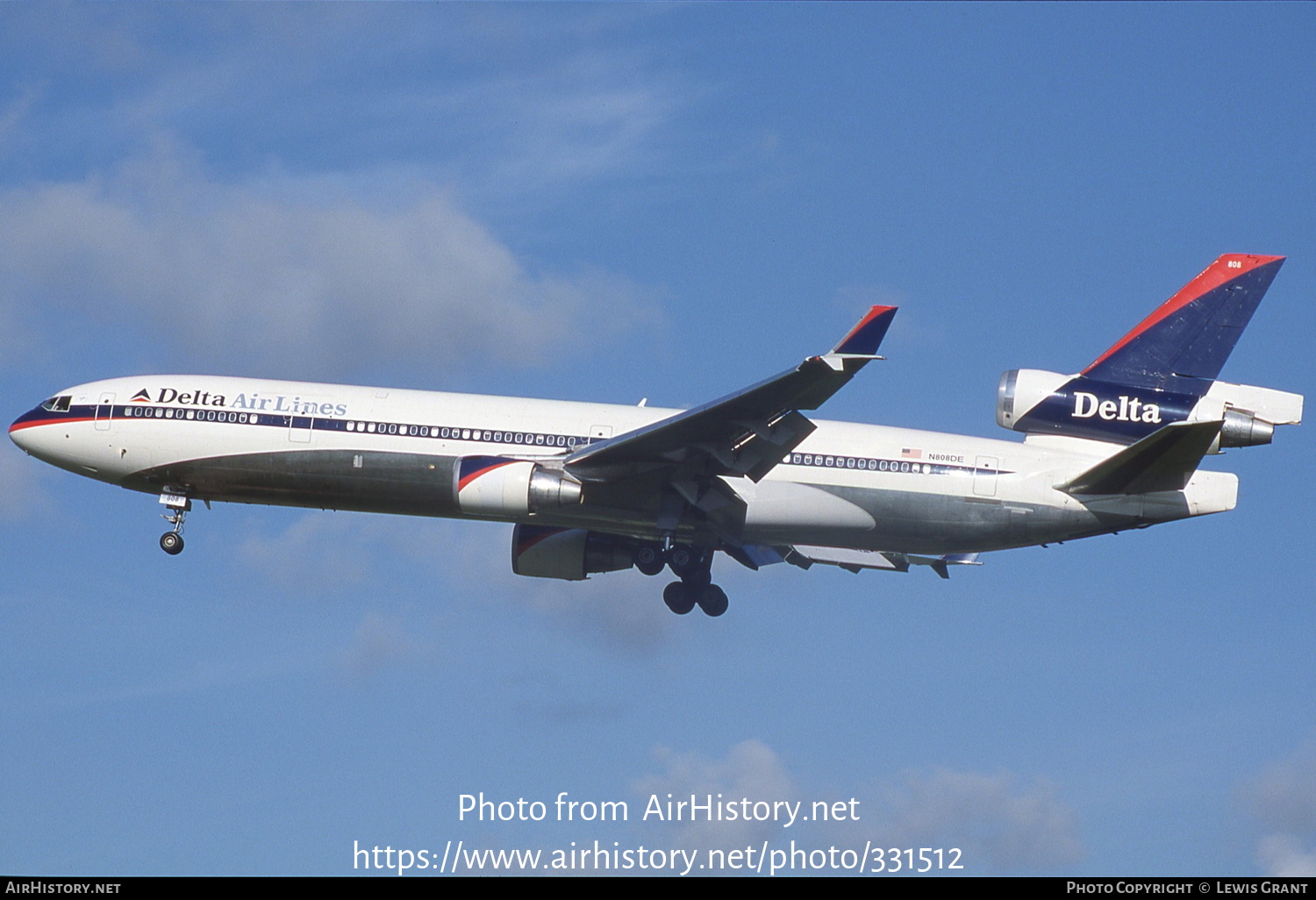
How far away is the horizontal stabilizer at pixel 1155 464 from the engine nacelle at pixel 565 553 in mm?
11721

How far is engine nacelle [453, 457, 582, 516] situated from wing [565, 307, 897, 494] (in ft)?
2.11

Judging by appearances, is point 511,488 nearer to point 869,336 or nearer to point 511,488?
point 511,488

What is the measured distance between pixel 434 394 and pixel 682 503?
709 cm

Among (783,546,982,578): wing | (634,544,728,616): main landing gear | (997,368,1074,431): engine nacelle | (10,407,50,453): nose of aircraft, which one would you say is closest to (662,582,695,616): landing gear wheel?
(634,544,728,616): main landing gear

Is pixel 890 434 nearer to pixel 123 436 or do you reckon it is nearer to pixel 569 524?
pixel 569 524

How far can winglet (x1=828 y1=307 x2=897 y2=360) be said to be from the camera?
29797 mm

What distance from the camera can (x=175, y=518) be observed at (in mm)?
39281

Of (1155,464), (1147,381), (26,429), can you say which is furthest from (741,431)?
(26,429)

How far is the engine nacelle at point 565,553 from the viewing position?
132 ft

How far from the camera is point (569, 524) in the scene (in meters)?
37.4

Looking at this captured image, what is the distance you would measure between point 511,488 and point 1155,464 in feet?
48.7

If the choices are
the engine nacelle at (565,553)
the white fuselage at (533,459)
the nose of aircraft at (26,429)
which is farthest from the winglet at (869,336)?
the nose of aircraft at (26,429)

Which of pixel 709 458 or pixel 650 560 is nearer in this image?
pixel 709 458
